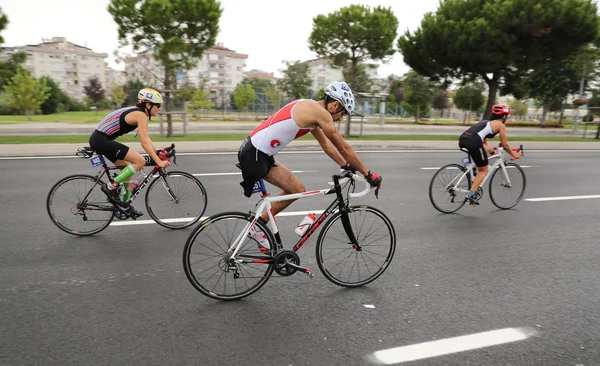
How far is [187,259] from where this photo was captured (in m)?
3.52

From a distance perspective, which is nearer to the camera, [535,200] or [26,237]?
[26,237]

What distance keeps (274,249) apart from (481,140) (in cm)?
456

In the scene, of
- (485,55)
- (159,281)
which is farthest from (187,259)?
(485,55)

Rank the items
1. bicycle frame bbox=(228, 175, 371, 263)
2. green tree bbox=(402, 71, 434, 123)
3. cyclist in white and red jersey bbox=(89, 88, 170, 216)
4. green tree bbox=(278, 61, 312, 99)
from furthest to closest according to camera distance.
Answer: green tree bbox=(278, 61, 312, 99) < green tree bbox=(402, 71, 434, 123) < cyclist in white and red jersey bbox=(89, 88, 170, 216) < bicycle frame bbox=(228, 175, 371, 263)

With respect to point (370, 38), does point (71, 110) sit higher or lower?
lower

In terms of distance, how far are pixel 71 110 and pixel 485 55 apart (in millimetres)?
54071

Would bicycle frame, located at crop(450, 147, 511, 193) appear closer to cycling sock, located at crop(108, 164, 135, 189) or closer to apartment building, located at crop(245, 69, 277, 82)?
cycling sock, located at crop(108, 164, 135, 189)

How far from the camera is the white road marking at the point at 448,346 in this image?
2873mm

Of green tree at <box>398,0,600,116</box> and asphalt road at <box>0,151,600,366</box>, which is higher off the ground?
green tree at <box>398,0,600,116</box>

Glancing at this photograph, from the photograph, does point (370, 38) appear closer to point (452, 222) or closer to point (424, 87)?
point (452, 222)

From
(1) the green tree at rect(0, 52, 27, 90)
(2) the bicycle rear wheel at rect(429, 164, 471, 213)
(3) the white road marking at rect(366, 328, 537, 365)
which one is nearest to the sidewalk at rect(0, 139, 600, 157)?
(1) the green tree at rect(0, 52, 27, 90)

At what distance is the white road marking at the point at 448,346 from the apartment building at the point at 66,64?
107 meters

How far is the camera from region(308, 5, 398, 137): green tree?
20.3m

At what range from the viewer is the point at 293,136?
12.2ft
